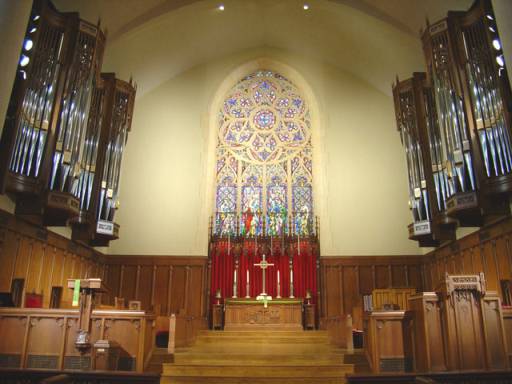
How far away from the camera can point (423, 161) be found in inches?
445

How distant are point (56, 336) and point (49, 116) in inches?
169

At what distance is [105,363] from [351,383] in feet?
15.5

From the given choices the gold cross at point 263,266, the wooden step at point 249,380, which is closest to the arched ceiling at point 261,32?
the gold cross at point 263,266

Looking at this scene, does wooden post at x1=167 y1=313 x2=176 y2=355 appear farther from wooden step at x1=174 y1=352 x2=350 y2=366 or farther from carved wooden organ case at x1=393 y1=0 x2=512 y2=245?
carved wooden organ case at x1=393 y1=0 x2=512 y2=245

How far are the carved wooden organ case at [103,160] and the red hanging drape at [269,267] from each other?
3.52m

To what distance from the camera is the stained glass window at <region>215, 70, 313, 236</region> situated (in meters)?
14.5

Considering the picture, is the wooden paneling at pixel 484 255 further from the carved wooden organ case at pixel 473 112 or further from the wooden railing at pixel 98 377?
the wooden railing at pixel 98 377

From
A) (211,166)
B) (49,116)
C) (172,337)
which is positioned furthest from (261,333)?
(49,116)

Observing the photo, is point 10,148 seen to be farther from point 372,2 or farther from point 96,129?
point 372,2

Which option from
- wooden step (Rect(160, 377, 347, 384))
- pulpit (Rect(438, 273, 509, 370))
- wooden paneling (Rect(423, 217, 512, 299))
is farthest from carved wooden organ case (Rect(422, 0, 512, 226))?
wooden step (Rect(160, 377, 347, 384))

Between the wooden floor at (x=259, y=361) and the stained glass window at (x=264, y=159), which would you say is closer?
the wooden floor at (x=259, y=361)

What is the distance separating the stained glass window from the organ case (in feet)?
18.6

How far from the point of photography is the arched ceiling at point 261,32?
12.0 m

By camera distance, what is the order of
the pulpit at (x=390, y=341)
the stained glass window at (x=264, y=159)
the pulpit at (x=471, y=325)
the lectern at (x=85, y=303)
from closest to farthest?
the pulpit at (x=471, y=325), the lectern at (x=85, y=303), the pulpit at (x=390, y=341), the stained glass window at (x=264, y=159)
